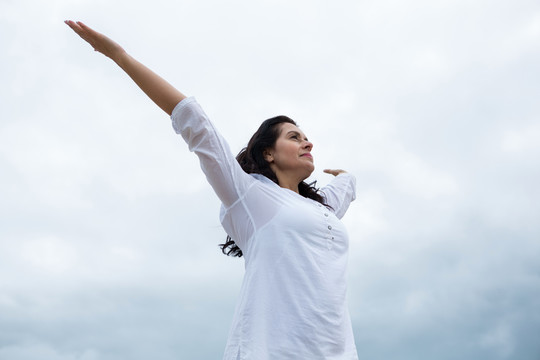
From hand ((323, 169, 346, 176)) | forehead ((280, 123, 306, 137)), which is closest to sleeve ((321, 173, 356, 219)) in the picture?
hand ((323, 169, 346, 176))

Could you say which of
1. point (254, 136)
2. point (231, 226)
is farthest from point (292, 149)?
point (231, 226)

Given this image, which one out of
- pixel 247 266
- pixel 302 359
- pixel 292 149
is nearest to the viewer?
pixel 302 359

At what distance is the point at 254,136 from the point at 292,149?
42 centimetres

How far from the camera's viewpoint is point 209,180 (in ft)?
12.2

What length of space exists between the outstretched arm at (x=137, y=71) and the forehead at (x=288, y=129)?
129 centimetres

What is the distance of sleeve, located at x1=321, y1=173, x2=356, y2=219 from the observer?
5582mm

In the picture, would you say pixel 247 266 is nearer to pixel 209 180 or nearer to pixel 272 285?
pixel 272 285

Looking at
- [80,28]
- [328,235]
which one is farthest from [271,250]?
[80,28]

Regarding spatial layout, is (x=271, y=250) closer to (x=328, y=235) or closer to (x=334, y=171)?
(x=328, y=235)

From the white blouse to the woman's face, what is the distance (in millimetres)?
339

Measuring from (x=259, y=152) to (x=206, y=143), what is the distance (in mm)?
1113

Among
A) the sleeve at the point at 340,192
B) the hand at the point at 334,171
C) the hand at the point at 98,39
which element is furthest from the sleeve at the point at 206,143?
the hand at the point at 334,171

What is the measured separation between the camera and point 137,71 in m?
3.46

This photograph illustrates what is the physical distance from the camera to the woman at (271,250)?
11.5 ft
